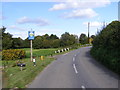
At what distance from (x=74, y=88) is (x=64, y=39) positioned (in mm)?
64221

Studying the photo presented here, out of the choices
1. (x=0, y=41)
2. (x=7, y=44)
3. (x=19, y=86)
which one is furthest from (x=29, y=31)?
(x=7, y=44)

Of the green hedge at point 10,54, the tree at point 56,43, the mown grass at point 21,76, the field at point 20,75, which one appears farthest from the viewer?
the tree at point 56,43

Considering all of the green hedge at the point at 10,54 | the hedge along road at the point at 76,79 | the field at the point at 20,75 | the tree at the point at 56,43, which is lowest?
the field at the point at 20,75

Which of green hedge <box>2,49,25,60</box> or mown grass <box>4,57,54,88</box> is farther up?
green hedge <box>2,49,25,60</box>

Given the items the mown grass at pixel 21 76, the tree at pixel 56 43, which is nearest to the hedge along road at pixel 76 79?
the mown grass at pixel 21 76

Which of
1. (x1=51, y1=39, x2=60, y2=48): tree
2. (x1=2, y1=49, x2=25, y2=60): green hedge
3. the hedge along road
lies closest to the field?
the hedge along road

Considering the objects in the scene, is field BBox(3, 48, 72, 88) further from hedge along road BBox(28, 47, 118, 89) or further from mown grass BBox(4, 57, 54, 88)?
hedge along road BBox(28, 47, 118, 89)

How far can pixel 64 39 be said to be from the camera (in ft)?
240

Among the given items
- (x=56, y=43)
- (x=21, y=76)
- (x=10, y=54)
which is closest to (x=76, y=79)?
(x=21, y=76)

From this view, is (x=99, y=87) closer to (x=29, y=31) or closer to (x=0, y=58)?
(x=29, y=31)

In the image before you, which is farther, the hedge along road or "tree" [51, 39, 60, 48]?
"tree" [51, 39, 60, 48]

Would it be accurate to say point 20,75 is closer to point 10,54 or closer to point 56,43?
point 10,54

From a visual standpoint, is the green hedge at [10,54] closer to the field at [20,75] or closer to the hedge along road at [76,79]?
the field at [20,75]

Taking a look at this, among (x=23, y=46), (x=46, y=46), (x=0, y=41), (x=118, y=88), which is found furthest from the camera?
(x=23, y=46)
